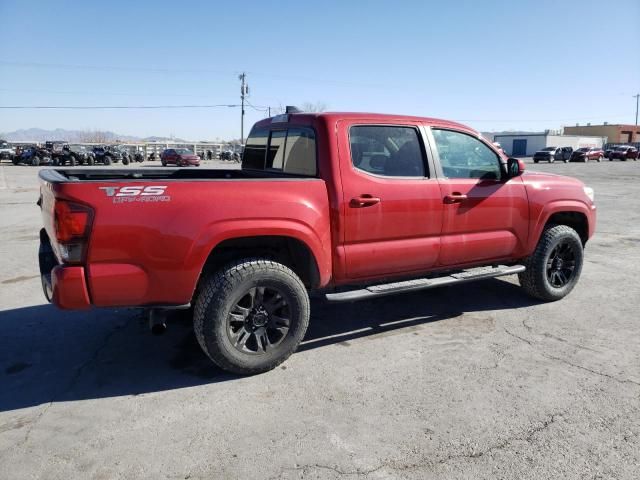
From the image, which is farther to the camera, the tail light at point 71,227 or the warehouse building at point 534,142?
the warehouse building at point 534,142

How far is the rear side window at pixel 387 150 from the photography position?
4090 millimetres

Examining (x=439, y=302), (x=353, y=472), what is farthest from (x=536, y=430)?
(x=439, y=302)

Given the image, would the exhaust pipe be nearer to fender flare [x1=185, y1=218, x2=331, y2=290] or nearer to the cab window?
fender flare [x1=185, y1=218, x2=331, y2=290]

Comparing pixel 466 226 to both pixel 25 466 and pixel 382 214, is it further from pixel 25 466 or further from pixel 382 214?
pixel 25 466

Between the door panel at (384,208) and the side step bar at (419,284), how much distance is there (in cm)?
13

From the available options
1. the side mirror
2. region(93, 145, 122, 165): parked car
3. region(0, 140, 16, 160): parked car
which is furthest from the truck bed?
region(0, 140, 16, 160): parked car

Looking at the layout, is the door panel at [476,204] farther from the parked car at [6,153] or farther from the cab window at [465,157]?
the parked car at [6,153]

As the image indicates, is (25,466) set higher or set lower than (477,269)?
lower

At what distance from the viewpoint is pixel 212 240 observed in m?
3.35

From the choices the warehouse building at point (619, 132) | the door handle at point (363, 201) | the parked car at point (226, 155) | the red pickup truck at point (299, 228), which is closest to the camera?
the red pickup truck at point (299, 228)

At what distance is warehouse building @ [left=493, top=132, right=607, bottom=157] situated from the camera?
71688mm

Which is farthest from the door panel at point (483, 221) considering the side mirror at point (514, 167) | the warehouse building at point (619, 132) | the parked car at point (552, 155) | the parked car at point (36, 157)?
the warehouse building at point (619, 132)

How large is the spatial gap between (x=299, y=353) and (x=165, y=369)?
105 centimetres

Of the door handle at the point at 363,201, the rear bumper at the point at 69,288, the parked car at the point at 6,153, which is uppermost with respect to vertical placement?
the parked car at the point at 6,153
